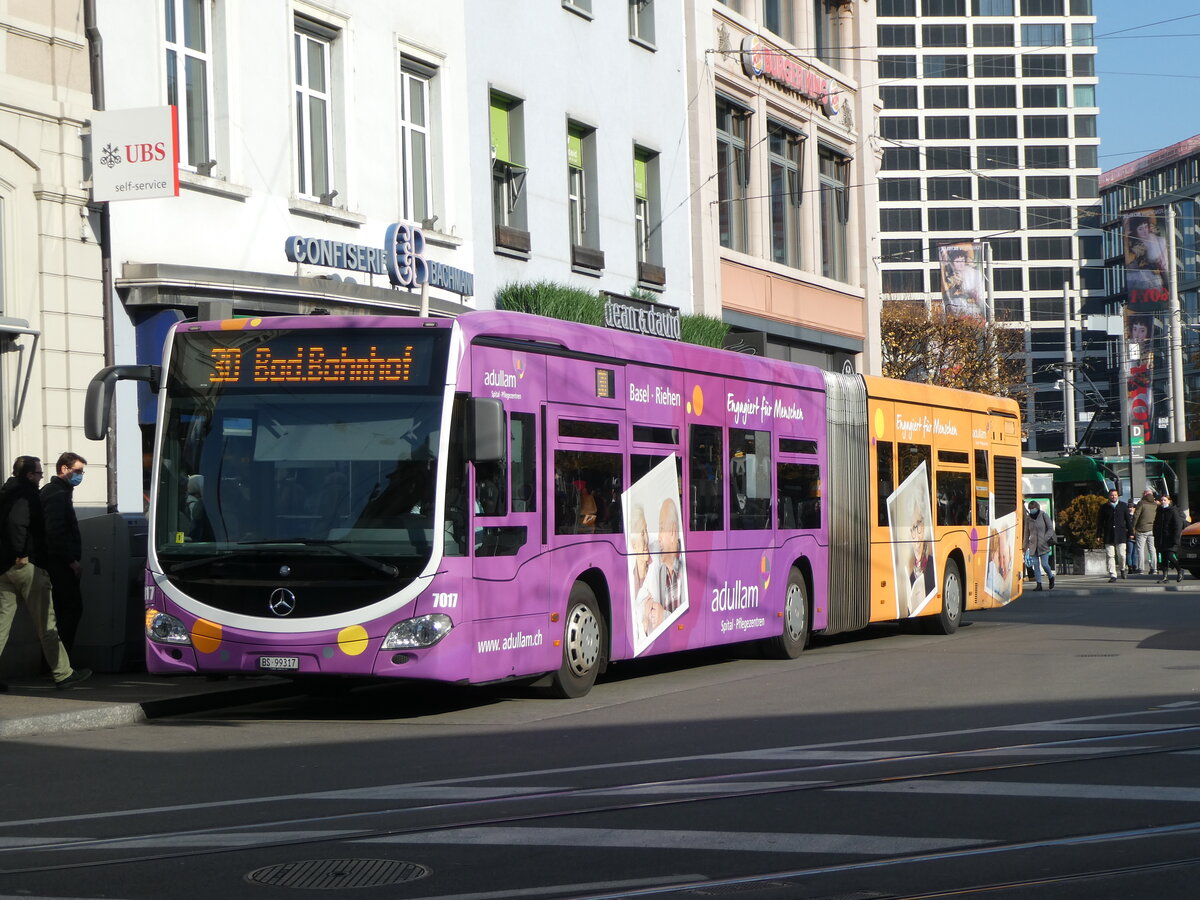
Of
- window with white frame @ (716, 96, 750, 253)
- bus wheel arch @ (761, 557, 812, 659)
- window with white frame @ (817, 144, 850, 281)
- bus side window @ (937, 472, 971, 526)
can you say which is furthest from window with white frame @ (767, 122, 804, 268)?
bus wheel arch @ (761, 557, 812, 659)

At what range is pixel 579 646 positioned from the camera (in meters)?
13.8

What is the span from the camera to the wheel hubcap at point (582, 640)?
44.9ft

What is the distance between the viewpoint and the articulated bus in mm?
11906

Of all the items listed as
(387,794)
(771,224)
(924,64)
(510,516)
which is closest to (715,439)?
(510,516)

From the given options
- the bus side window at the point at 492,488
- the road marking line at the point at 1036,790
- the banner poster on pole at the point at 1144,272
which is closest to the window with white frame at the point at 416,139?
the bus side window at the point at 492,488

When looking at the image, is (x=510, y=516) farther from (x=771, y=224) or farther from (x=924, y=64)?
(x=924, y=64)

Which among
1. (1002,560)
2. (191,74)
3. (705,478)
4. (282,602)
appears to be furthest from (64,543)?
(1002,560)

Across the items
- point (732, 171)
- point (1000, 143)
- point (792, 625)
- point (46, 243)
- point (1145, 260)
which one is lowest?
point (792, 625)

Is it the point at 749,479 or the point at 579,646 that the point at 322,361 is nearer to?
the point at 579,646

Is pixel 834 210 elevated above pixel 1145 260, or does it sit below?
below

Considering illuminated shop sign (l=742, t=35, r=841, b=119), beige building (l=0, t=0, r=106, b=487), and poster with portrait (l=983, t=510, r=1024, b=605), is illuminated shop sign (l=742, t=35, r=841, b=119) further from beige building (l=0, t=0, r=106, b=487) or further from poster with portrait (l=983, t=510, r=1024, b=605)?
beige building (l=0, t=0, r=106, b=487)

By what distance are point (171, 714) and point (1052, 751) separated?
6.89 m

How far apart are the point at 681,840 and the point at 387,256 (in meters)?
14.6

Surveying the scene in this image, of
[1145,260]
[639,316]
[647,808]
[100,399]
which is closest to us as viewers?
[647,808]
